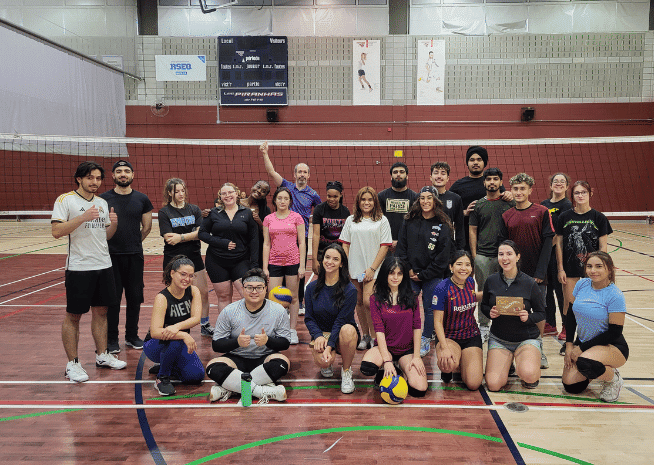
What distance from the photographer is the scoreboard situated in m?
16.4

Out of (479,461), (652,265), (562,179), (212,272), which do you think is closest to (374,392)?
(479,461)

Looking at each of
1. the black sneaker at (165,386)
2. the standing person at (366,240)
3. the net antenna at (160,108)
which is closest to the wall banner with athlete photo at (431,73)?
the net antenna at (160,108)

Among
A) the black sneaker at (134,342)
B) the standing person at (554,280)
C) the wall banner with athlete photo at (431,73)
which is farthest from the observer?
the wall banner with athlete photo at (431,73)

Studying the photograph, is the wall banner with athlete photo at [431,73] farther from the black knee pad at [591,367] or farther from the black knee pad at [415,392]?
the black knee pad at [415,392]

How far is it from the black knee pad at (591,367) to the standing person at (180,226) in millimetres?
3933

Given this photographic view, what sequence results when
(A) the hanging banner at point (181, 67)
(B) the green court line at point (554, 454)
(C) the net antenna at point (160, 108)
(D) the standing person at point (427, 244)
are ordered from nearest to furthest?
(B) the green court line at point (554, 454) → (D) the standing person at point (427, 244) → (A) the hanging banner at point (181, 67) → (C) the net antenna at point (160, 108)

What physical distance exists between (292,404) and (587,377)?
97.7 inches

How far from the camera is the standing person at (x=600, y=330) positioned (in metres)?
4.05

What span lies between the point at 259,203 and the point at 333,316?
2.23 meters

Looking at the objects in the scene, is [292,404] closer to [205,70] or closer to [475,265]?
[475,265]

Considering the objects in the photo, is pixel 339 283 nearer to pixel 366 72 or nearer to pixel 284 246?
pixel 284 246

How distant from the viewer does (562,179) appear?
19.4 ft

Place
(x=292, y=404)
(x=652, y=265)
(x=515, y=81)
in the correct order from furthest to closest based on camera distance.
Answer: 1. (x=515, y=81)
2. (x=652, y=265)
3. (x=292, y=404)

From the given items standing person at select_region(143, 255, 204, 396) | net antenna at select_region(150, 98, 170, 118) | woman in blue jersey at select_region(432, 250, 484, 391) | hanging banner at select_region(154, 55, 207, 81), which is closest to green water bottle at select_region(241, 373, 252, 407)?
standing person at select_region(143, 255, 204, 396)
